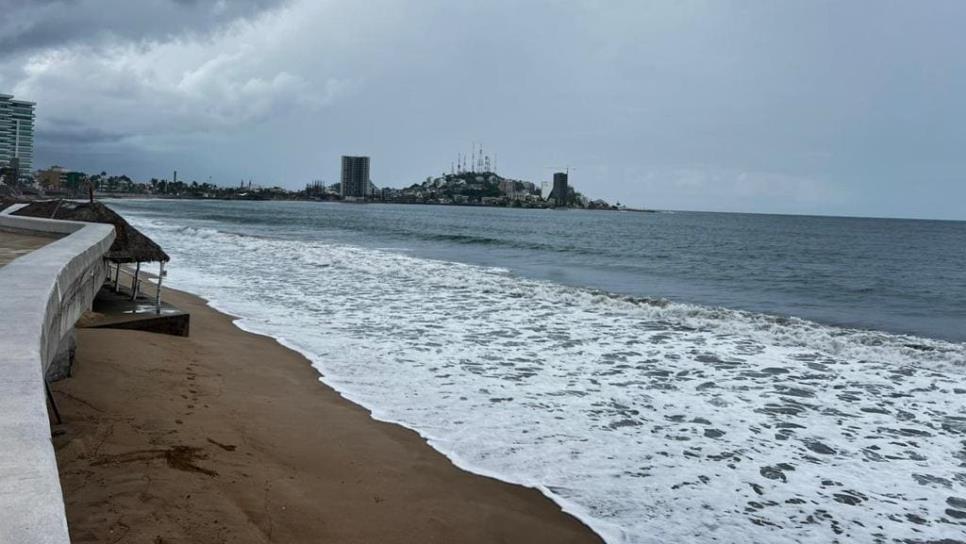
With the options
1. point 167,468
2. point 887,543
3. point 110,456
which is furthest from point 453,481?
point 887,543

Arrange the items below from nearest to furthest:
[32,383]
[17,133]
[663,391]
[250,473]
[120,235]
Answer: [32,383] → [250,473] → [663,391] → [120,235] → [17,133]

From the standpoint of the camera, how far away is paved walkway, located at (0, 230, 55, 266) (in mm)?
8575

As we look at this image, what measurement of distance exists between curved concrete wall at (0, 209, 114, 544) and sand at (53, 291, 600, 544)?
0.81 m

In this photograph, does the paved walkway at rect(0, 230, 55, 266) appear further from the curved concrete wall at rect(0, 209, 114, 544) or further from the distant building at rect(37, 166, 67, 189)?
the distant building at rect(37, 166, 67, 189)

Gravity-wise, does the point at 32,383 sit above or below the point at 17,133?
below

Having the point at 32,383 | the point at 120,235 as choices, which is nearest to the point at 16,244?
the point at 120,235

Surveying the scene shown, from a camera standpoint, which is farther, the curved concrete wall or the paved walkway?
the paved walkway

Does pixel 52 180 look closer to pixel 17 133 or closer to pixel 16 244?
pixel 17 133

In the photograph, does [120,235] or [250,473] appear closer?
[250,473]

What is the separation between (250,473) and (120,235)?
272 inches

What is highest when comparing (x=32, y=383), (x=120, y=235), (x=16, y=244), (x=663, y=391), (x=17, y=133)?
(x=17, y=133)

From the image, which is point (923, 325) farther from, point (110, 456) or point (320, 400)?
point (110, 456)

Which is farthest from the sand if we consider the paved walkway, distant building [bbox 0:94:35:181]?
distant building [bbox 0:94:35:181]

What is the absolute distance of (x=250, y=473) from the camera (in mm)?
5109
